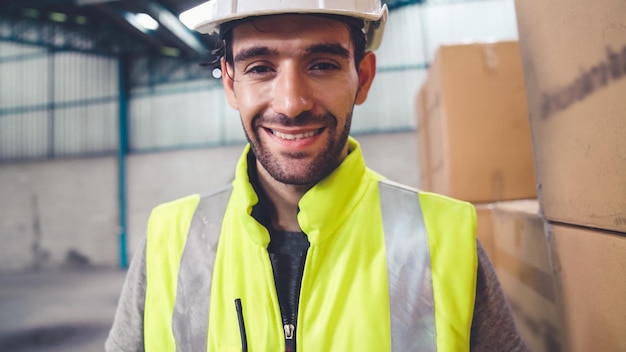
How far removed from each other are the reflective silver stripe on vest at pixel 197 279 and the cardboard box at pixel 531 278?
90 cm

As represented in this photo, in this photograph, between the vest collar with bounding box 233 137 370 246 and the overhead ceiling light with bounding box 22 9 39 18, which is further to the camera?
the overhead ceiling light with bounding box 22 9 39 18

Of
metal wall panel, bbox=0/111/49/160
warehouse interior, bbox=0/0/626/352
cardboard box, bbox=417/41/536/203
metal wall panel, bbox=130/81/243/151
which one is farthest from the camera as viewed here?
metal wall panel, bbox=0/111/49/160

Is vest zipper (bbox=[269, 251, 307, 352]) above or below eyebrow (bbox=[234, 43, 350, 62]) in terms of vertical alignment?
below

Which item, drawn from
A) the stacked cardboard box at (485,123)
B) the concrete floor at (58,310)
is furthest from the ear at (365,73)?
the concrete floor at (58,310)

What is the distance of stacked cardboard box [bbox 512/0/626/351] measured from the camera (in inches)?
24.4

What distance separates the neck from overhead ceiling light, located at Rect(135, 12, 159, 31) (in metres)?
6.62

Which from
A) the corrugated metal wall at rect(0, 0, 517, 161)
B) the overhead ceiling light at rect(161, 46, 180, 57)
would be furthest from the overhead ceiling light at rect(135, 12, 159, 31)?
the corrugated metal wall at rect(0, 0, 517, 161)

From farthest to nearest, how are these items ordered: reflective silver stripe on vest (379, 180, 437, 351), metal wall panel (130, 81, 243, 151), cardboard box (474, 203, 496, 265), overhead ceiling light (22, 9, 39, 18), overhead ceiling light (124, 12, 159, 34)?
metal wall panel (130, 81, 243, 151), overhead ceiling light (22, 9, 39, 18), overhead ceiling light (124, 12, 159, 34), cardboard box (474, 203, 496, 265), reflective silver stripe on vest (379, 180, 437, 351)

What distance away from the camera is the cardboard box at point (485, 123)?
1699 mm

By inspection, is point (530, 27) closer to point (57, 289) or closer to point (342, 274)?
point (342, 274)

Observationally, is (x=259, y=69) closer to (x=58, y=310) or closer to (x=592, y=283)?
(x=592, y=283)

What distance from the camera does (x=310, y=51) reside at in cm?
92

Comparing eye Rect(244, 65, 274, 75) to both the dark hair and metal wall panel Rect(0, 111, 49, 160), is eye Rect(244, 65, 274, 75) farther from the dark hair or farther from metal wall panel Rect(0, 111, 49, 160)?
metal wall panel Rect(0, 111, 49, 160)

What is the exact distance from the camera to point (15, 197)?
28.6 ft
